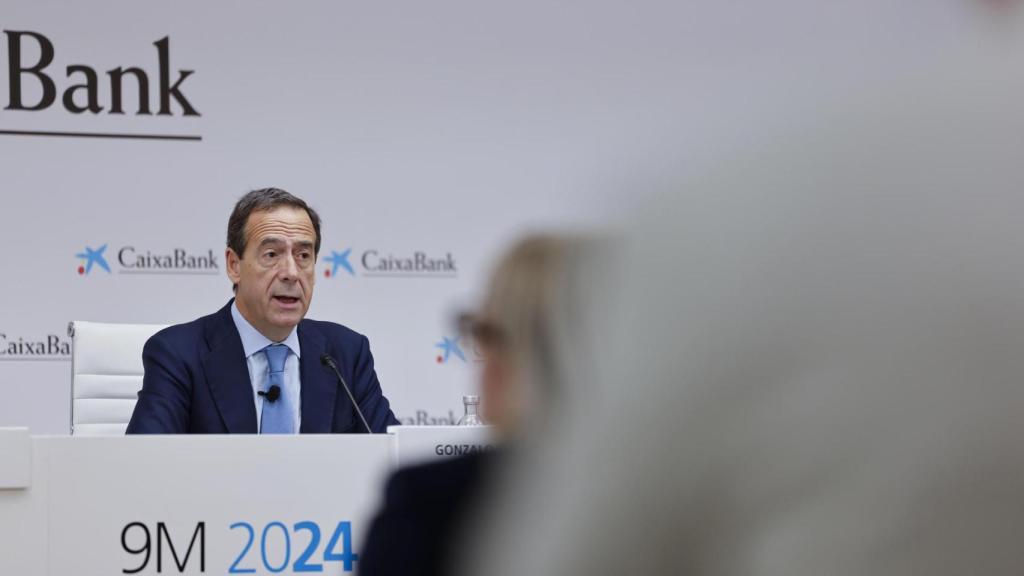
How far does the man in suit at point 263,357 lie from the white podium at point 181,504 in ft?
2.58

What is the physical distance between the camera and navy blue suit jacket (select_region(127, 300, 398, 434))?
345 cm

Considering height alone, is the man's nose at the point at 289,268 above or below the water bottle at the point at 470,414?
above

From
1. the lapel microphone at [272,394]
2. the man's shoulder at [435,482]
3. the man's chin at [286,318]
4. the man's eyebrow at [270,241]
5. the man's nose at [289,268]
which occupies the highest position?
the man's eyebrow at [270,241]

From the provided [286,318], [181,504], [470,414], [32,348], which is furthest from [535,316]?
[32,348]

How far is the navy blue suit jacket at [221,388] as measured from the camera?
3.45m

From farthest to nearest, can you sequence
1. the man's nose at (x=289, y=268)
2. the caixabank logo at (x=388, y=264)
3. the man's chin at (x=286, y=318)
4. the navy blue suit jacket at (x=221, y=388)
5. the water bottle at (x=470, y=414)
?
the caixabank logo at (x=388, y=264) → the man's nose at (x=289, y=268) → the man's chin at (x=286, y=318) → the navy blue suit jacket at (x=221, y=388) → the water bottle at (x=470, y=414)

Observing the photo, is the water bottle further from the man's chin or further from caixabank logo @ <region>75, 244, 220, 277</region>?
caixabank logo @ <region>75, 244, 220, 277</region>

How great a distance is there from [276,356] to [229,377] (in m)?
0.21

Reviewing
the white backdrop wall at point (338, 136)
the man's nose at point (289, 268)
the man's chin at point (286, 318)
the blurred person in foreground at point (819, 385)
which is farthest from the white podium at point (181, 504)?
the white backdrop wall at point (338, 136)

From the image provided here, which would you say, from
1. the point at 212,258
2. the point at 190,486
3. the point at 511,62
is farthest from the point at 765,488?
the point at 511,62

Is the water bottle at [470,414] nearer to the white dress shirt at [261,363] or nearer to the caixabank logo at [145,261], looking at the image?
the white dress shirt at [261,363]

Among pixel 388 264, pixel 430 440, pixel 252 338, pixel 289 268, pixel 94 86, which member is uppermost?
pixel 94 86

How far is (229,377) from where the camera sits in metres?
3.58

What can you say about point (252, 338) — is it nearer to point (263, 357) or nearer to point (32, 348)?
point (263, 357)
